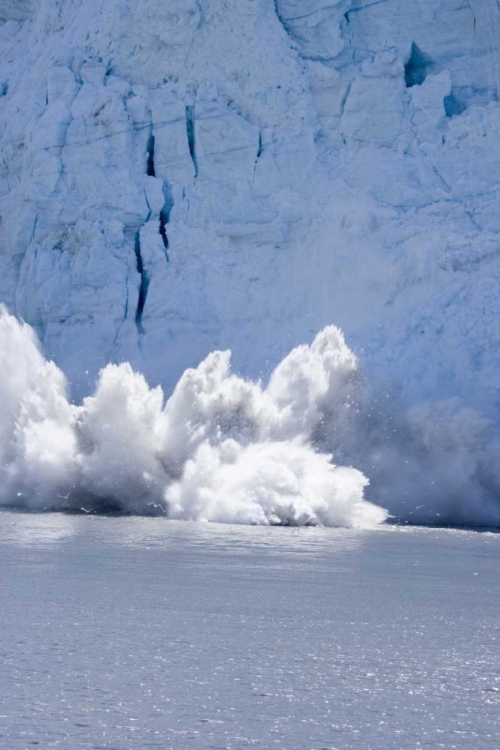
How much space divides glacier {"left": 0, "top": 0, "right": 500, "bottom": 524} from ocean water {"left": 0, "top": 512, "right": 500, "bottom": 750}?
10.2 metres

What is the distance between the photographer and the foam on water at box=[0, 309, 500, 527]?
26.3 m

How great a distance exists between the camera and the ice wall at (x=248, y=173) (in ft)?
100

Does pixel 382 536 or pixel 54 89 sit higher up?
pixel 54 89

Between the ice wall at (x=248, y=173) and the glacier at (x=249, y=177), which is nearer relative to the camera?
the glacier at (x=249, y=177)

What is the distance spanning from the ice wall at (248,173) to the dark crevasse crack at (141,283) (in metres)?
0.05

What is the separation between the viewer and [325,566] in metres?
19.1

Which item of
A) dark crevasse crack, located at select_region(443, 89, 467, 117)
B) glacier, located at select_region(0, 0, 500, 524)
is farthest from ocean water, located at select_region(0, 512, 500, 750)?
dark crevasse crack, located at select_region(443, 89, 467, 117)

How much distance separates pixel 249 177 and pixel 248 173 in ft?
0.34

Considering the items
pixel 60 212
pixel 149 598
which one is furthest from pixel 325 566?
pixel 60 212

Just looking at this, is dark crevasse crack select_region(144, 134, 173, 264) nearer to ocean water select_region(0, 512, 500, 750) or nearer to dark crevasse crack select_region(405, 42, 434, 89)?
dark crevasse crack select_region(405, 42, 434, 89)

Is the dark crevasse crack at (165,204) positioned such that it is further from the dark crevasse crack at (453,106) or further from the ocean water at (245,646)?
the ocean water at (245,646)

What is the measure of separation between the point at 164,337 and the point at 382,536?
30.2 ft

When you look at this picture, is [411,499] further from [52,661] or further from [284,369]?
[52,661]

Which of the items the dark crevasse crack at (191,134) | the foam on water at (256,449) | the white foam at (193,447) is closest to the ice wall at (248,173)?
the dark crevasse crack at (191,134)
